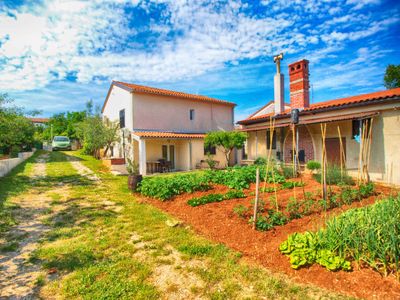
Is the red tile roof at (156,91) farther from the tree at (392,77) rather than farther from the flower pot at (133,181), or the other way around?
the tree at (392,77)

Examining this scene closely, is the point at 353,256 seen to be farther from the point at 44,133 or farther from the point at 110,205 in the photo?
the point at 44,133

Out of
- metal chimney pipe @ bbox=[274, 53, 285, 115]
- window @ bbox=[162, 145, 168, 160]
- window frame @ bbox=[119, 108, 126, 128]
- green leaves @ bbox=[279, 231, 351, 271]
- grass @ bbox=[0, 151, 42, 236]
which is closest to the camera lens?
green leaves @ bbox=[279, 231, 351, 271]

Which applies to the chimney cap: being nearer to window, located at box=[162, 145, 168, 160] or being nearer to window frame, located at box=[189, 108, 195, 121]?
window frame, located at box=[189, 108, 195, 121]

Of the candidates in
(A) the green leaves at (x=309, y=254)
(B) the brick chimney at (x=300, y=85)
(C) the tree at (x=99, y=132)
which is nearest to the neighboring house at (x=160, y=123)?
(C) the tree at (x=99, y=132)

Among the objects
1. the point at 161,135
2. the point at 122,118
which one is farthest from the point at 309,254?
the point at 122,118

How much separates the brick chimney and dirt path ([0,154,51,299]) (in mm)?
14769

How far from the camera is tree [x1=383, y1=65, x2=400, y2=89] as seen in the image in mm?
27281

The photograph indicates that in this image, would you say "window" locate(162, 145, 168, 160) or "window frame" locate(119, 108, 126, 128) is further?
"window frame" locate(119, 108, 126, 128)

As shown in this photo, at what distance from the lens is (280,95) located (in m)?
15.7

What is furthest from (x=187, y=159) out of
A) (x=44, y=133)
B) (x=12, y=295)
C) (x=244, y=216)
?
(x=44, y=133)

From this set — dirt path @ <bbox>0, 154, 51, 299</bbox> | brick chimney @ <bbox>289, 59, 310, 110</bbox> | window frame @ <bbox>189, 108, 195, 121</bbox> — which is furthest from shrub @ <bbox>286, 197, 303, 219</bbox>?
window frame @ <bbox>189, 108, 195, 121</bbox>

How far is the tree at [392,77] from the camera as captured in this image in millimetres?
27281

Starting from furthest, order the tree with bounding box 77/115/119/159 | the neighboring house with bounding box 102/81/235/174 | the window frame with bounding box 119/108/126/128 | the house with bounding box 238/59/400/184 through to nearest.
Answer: the window frame with bounding box 119/108/126/128 → the tree with bounding box 77/115/119/159 → the neighboring house with bounding box 102/81/235/174 → the house with bounding box 238/59/400/184

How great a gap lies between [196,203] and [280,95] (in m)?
12.1
